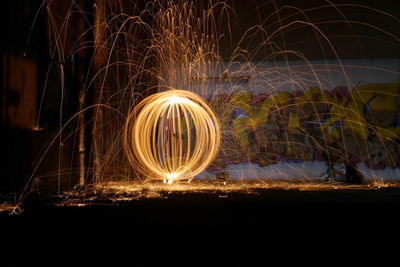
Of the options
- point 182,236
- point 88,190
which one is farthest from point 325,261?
point 88,190

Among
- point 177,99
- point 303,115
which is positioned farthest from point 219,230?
point 303,115

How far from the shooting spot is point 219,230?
6.83 m

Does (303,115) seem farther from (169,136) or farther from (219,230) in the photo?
(219,230)

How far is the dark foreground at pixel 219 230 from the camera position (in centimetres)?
635

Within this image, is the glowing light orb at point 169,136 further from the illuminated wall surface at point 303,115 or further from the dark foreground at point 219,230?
the dark foreground at point 219,230

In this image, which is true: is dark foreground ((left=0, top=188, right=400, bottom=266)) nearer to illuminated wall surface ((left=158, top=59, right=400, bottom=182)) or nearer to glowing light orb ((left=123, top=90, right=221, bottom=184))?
glowing light orb ((left=123, top=90, right=221, bottom=184))

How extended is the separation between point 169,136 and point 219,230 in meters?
9.91

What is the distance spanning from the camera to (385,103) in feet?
55.6

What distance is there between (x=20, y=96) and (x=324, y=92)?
10937mm

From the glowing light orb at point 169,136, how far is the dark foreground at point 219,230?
328cm

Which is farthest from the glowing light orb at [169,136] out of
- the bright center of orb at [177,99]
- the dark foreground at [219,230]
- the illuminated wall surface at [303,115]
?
the dark foreground at [219,230]

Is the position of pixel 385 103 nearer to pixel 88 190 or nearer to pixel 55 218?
pixel 88 190

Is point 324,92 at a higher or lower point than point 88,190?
higher

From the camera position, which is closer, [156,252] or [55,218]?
[156,252]
